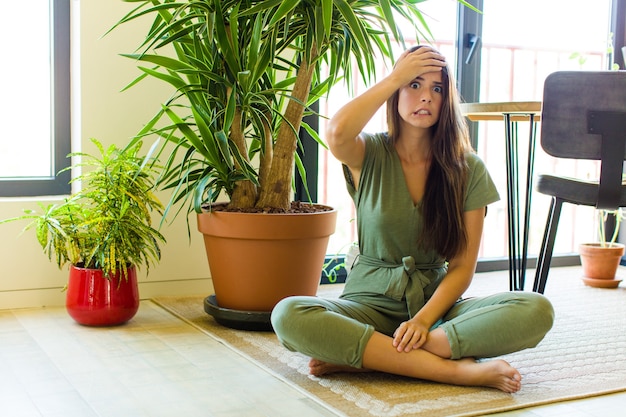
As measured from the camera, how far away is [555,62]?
13.7 ft

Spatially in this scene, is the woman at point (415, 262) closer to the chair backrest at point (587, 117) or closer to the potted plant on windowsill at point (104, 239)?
the chair backrest at point (587, 117)

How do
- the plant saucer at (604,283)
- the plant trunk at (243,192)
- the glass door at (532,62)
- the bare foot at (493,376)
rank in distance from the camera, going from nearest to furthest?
the bare foot at (493,376)
the plant trunk at (243,192)
the plant saucer at (604,283)
the glass door at (532,62)

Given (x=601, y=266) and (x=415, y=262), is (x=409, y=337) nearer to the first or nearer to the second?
(x=415, y=262)

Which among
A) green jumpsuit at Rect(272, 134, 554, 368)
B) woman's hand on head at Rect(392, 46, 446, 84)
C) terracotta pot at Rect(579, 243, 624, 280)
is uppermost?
woman's hand on head at Rect(392, 46, 446, 84)

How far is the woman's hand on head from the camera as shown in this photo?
2.12 m

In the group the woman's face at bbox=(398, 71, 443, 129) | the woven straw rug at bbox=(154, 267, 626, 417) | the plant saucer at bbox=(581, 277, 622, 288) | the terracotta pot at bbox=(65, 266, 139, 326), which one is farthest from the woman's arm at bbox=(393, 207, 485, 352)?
the plant saucer at bbox=(581, 277, 622, 288)

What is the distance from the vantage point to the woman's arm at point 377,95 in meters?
2.12

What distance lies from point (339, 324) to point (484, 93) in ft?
7.51

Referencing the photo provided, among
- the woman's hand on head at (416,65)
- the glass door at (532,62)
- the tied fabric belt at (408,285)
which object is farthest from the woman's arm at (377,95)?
the glass door at (532,62)

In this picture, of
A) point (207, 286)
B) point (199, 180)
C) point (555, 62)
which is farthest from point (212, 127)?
point (555, 62)

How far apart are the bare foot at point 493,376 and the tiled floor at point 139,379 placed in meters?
0.11

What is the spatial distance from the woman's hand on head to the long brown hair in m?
0.04

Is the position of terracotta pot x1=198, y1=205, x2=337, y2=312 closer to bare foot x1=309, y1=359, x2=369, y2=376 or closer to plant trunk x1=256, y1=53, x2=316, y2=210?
plant trunk x1=256, y1=53, x2=316, y2=210

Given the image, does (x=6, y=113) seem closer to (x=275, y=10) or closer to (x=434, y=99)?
(x=275, y=10)
